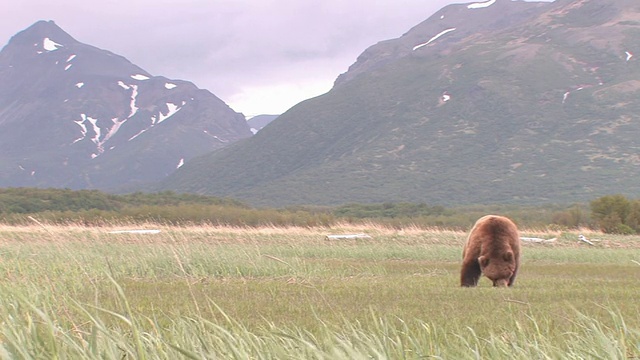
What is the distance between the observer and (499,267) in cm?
1300

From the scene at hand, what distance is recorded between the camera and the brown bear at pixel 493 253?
13023 mm

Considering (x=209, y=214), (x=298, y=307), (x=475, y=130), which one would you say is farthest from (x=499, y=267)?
(x=475, y=130)

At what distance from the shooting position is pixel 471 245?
1350 centimetres

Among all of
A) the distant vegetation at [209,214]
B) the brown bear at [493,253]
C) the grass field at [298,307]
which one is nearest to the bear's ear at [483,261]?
the brown bear at [493,253]

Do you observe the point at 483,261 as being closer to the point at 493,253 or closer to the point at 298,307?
the point at 493,253

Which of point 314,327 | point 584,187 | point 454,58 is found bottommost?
point 584,187

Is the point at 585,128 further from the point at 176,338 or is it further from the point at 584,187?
the point at 176,338

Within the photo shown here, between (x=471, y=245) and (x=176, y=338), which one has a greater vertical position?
(x=176, y=338)

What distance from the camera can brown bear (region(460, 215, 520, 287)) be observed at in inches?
513

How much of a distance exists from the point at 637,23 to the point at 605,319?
14790 cm

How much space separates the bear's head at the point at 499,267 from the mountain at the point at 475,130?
75.4 metres

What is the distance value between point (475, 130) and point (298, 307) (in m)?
106

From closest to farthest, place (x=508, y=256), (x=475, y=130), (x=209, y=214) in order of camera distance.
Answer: (x=508, y=256)
(x=209, y=214)
(x=475, y=130)

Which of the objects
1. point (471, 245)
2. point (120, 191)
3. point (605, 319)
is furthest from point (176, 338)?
point (120, 191)
